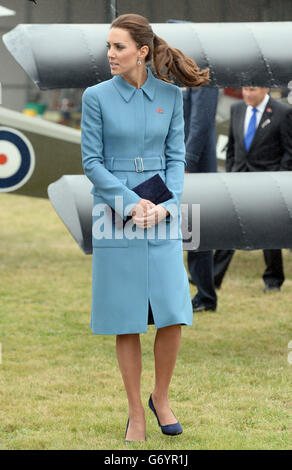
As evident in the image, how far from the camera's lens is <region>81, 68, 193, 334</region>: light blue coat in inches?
134

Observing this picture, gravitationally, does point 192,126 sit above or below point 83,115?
below

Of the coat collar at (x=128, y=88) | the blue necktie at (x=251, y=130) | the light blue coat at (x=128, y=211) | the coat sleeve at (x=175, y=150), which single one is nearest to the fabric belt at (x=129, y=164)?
the light blue coat at (x=128, y=211)

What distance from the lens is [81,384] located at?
177 inches

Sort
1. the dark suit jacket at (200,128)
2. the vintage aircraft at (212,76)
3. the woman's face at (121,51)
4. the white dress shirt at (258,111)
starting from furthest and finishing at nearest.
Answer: the white dress shirt at (258,111) → the dark suit jacket at (200,128) → the vintage aircraft at (212,76) → the woman's face at (121,51)

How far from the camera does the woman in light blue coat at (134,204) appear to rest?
340 cm

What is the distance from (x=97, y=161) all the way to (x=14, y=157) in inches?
199

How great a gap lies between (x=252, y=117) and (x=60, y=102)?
454cm

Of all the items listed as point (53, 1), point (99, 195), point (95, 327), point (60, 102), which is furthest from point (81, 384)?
point (60, 102)

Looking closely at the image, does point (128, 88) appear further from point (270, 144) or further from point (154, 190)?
point (270, 144)

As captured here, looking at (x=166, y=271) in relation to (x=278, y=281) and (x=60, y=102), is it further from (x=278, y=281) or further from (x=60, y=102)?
(x=60, y=102)

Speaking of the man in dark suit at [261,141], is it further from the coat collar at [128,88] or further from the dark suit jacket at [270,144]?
the coat collar at [128,88]

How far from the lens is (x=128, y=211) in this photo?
133 inches

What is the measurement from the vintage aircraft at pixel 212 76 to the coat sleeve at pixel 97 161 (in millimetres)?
854

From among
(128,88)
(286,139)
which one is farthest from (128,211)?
(286,139)
